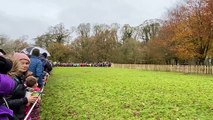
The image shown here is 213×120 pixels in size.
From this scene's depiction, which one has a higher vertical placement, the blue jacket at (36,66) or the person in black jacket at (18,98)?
the blue jacket at (36,66)

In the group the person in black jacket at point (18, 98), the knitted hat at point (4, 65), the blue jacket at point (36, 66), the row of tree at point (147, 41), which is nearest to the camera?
the knitted hat at point (4, 65)

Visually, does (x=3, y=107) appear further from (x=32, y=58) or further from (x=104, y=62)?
(x=104, y=62)

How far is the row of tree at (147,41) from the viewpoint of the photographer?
138 feet

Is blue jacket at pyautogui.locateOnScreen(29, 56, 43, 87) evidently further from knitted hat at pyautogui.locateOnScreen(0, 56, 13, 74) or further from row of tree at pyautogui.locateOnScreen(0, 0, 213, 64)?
row of tree at pyautogui.locateOnScreen(0, 0, 213, 64)

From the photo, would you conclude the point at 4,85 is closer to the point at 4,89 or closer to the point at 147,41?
the point at 4,89

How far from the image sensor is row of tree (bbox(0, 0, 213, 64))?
4197 centimetres

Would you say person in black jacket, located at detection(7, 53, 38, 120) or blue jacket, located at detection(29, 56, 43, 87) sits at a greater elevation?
blue jacket, located at detection(29, 56, 43, 87)

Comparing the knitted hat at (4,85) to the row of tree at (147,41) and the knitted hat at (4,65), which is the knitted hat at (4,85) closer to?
the knitted hat at (4,65)

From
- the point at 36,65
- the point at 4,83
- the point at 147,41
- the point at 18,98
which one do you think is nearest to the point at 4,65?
the point at 4,83

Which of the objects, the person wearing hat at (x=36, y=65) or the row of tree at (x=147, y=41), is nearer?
the person wearing hat at (x=36, y=65)

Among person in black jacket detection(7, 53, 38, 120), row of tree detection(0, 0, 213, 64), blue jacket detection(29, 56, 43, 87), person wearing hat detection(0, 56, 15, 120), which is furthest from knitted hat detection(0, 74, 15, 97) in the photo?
row of tree detection(0, 0, 213, 64)

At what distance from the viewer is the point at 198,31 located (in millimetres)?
41406

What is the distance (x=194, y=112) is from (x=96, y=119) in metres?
2.63

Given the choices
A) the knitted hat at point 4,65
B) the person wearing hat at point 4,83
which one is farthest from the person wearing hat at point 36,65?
the knitted hat at point 4,65
